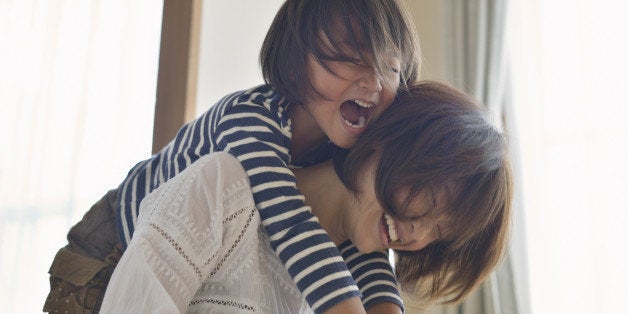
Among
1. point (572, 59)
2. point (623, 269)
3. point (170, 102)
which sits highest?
point (572, 59)

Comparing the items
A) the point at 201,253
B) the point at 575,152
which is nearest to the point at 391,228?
the point at 201,253

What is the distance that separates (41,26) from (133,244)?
2.15m

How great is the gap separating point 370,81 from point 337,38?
0.10 m

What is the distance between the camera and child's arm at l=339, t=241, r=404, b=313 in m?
1.42

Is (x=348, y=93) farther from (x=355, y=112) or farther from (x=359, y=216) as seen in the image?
(x=359, y=216)

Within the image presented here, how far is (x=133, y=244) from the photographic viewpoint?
1145mm

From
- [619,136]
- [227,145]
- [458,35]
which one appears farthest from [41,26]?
[619,136]

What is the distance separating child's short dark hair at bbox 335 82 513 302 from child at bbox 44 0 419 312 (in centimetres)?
5

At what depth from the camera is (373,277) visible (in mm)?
1438

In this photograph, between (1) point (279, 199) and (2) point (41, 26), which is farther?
(2) point (41, 26)

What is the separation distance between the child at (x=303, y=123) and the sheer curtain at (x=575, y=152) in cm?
140

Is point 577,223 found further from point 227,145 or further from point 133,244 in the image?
point 133,244

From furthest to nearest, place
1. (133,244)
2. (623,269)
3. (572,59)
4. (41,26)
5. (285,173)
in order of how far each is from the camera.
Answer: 1. (41,26)
2. (572,59)
3. (623,269)
4. (285,173)
5. (133,244)

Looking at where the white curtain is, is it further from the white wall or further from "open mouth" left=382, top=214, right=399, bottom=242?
"open mouth" left=382, top=214, right=399, bottom=242
